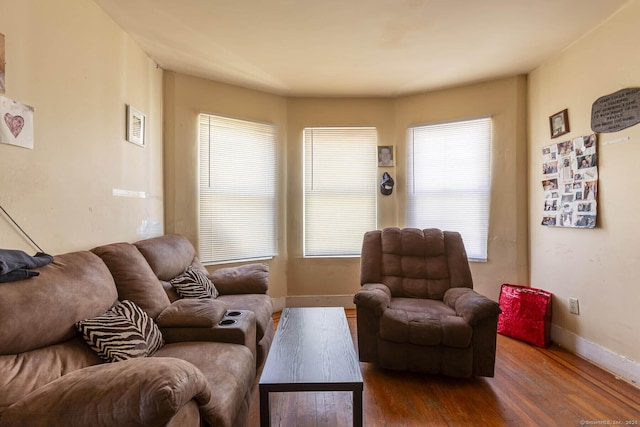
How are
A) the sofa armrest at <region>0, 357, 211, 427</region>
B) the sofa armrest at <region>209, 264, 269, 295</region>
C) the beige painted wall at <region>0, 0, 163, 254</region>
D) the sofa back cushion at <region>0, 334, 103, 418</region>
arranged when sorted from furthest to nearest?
the sofa armrest at <region>209, 264, 269, 295</region> → the beige painted wall at <region>0, 0, 163, 254</region> → the sofa back cushion at <region>0, 334, 103, 418</region> → the sofa armrest at <region>0, 357, 211, 427</region>

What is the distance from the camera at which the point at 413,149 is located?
3.57 meters

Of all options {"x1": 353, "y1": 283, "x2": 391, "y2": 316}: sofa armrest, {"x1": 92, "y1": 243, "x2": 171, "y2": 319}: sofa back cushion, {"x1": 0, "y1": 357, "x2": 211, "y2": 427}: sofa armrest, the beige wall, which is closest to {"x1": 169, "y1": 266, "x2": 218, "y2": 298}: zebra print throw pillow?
{"x1": 92, "y1": 243, "x2": 171, "y2": 319}: sofa back cushion

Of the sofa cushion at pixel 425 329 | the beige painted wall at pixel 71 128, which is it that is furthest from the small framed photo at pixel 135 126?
the sofa cushion at pixel 425 329

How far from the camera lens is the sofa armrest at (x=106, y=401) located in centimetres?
90

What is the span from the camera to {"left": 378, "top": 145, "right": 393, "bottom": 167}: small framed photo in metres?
3.63

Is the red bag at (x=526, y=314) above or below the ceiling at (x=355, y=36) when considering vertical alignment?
below

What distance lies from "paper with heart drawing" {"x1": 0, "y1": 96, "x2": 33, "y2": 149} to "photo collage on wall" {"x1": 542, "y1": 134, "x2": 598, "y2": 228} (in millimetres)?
3618

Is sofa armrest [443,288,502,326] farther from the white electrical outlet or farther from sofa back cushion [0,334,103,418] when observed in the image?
sofa back cushion [0,334,103,418]

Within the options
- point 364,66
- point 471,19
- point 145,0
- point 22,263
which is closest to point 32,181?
point 22,263

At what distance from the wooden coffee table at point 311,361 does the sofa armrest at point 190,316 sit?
377mm

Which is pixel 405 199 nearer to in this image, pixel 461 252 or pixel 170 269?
pixel 461 252

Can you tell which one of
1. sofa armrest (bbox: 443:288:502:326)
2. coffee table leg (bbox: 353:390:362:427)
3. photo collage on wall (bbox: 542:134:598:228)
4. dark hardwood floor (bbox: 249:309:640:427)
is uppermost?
photo collage on wall (bbox: 542:134:598:228)

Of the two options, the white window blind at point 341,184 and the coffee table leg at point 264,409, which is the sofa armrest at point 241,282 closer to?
the white window blind at point 341,184

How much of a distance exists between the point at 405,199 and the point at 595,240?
1.70 metres
